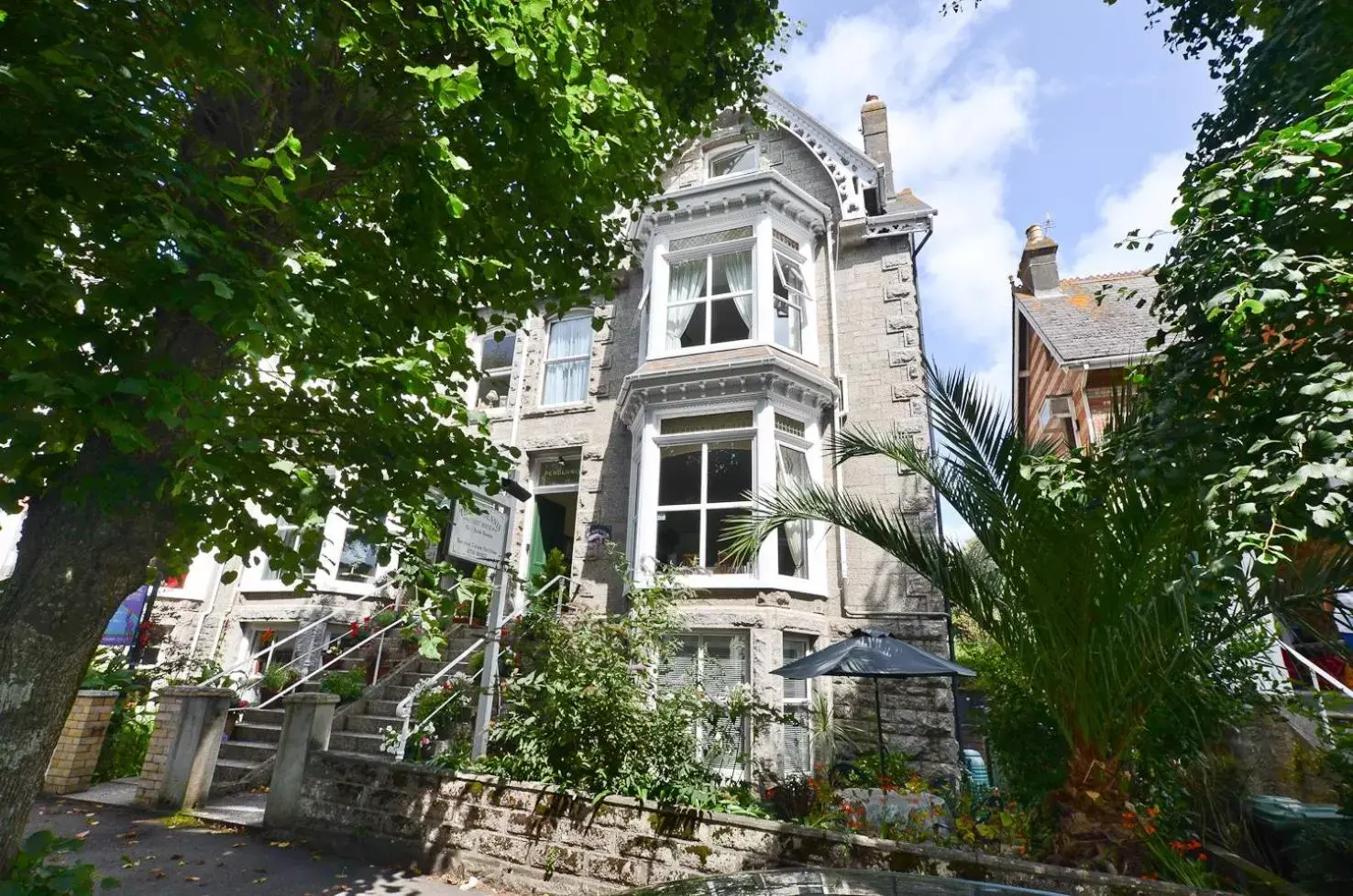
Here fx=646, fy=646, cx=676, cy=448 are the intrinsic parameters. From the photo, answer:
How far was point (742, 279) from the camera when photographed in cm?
1177

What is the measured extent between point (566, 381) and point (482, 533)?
6.66 m

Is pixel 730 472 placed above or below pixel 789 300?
below

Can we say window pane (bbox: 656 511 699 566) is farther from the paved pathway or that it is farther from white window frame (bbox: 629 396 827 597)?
the paved pathway

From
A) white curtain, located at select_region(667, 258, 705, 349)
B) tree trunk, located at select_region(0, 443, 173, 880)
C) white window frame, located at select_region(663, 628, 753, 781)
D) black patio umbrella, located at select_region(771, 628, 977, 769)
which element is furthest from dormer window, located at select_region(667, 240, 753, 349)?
tree trunk, located at select_region(0, 443, 173, 880)

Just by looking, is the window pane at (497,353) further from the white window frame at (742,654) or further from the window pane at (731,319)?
the white window frame at (742,654)

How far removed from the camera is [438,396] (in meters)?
4.86

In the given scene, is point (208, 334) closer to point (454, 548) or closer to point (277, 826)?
point (454, 548)

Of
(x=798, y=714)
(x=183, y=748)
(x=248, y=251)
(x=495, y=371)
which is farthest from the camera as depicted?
(x=495, y=371)

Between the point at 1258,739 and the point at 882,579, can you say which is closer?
the point at 1258,739

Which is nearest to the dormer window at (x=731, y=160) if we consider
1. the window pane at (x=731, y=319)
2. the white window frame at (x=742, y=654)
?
the window pane at (x=731, y=319)

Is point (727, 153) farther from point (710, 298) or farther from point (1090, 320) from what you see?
point (1090, 320)

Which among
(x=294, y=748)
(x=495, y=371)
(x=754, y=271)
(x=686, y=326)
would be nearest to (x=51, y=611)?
(x=294, y=748)

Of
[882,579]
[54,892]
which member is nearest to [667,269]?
[882,579]

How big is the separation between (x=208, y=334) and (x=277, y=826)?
5.64m
